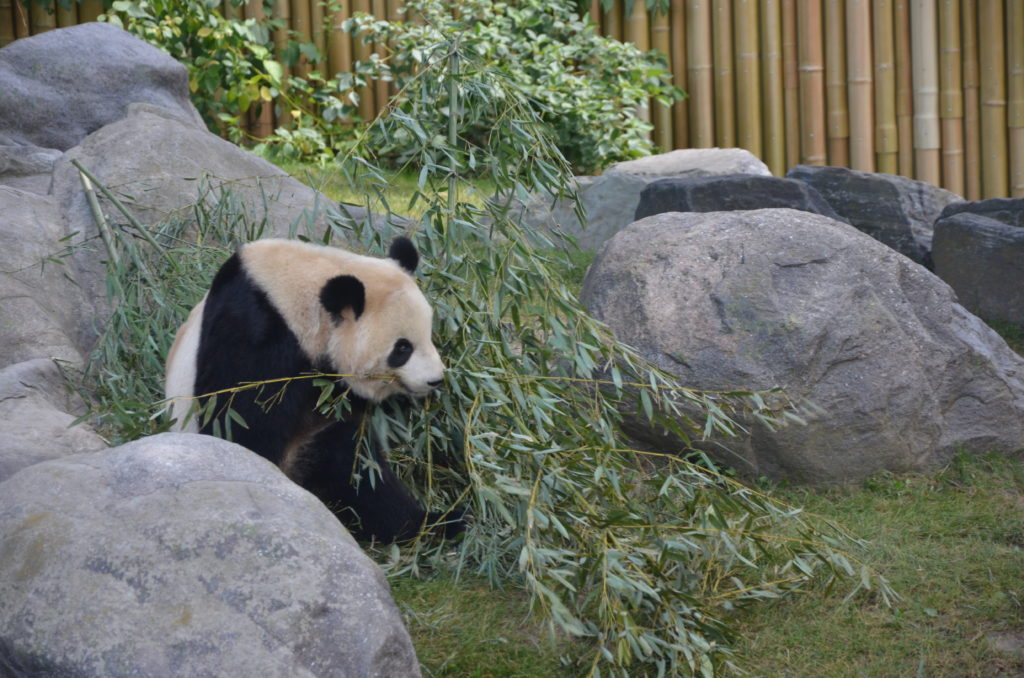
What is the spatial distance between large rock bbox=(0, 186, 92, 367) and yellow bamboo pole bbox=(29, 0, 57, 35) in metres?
3.55

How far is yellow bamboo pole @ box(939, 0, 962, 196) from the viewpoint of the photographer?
798 cm

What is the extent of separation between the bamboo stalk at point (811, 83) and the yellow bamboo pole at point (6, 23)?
5768mm

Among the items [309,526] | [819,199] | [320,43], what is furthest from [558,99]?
[309,526]

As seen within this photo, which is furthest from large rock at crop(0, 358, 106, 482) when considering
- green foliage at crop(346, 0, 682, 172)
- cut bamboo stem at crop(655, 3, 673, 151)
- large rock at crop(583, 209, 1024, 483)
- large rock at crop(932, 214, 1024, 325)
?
cut bamboo stem at crop(655, 3, 673, 151)

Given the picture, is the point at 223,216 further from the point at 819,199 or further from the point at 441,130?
the point at 819,199

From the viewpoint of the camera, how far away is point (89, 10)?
8398 millimetres

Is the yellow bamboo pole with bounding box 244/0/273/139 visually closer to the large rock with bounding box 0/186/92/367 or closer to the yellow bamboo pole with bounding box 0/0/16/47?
the yellow bamboo pole with bounding box 0/0/16/47

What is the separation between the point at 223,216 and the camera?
496cm

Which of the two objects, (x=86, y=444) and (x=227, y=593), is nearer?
(x=227, y=593)

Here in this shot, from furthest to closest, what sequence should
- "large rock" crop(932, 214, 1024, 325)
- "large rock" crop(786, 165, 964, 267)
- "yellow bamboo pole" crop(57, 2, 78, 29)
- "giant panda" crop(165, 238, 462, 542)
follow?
"yellow bamboo pole" crop(57, 2, 78, 29), "large rock" crop(786, 165, 964, 267), "large rock" crop(932, 214, 1024, 325), "giant panda" crop(165, 238, 462, 542)

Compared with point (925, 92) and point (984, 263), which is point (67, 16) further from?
point (984, 263)

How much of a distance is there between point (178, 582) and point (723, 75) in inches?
269

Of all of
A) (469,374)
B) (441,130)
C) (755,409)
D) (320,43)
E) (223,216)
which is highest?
(320,43)

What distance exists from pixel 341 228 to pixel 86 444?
4.01 ft
